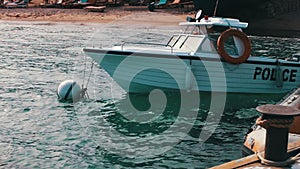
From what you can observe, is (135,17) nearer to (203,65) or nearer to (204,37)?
(204,37)

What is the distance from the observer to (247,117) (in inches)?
555

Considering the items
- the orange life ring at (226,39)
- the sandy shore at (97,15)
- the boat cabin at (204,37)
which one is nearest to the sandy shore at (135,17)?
the sandy shore at (97,15)

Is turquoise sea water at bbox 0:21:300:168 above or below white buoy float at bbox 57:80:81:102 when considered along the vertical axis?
below

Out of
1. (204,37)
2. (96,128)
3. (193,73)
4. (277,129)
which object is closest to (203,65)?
(193,73)

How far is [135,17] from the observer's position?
48156 millimetres

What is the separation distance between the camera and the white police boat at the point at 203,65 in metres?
14.9

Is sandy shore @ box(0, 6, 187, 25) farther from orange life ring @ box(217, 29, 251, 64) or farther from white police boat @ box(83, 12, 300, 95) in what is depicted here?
orange life ring @ box(217, 29, 251, 64)

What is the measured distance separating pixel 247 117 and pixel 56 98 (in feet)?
20.8

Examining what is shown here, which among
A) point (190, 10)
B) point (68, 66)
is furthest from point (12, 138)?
point (190, 10)

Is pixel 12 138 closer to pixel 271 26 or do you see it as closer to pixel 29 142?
pixel 29 142

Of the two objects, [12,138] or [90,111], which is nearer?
[12,138]

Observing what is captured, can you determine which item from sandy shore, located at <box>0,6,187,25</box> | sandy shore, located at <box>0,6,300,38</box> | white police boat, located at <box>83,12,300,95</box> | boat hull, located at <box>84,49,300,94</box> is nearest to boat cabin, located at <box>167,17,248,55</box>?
white police boat, located at <box>83,12,300,95</box>

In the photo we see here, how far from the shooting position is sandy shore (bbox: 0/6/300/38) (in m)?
43.8

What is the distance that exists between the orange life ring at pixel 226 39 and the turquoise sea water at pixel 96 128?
64.8 inches
